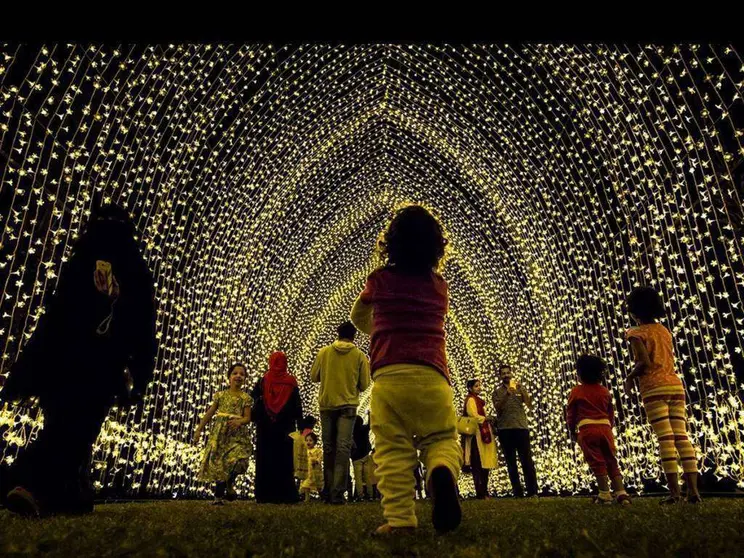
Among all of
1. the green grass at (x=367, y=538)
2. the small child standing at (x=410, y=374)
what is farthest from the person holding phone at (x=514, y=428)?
the small child standing at (x=410, y=374)

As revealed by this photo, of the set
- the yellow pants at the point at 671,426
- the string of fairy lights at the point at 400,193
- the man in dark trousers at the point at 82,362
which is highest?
the string of fairy lights at the point at 400,193

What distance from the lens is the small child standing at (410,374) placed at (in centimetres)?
213

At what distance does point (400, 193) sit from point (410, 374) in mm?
12127

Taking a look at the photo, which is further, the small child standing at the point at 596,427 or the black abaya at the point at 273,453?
the black abaya at the point at 273,453

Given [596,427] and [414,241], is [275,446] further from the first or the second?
[414,241]

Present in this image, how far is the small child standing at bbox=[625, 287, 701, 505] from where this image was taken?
12.5 ft

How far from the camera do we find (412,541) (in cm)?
192

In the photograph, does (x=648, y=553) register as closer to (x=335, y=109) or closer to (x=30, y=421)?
(x=30, y=421)

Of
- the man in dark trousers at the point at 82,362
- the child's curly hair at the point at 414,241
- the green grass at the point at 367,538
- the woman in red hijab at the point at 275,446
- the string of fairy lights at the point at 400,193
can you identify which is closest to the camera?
the green grass at the point at 367,538

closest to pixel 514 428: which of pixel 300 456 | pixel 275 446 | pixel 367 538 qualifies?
pixel 275 446

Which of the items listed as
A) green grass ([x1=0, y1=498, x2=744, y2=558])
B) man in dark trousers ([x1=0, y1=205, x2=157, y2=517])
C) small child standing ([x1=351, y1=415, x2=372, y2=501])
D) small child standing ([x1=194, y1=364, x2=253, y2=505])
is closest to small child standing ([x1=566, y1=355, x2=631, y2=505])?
green grass ([x1=0, y1=498, x2=744, y2=558])

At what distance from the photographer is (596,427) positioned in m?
4.63

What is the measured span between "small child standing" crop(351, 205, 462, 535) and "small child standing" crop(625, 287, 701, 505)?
7.05 ft

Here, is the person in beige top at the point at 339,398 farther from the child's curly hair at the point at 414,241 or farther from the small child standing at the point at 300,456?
the small child standing at the point at 300,456
